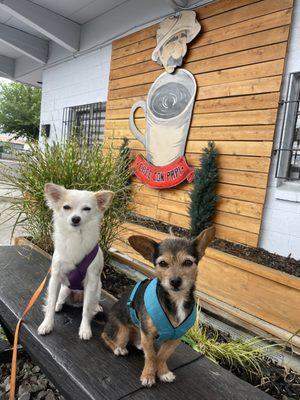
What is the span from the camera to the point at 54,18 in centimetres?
557

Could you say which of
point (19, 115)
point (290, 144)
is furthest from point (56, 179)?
point (19, 115)

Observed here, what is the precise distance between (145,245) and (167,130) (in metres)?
3.44

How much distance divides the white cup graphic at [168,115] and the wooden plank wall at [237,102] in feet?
0.37

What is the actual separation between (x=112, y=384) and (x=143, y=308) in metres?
0.28

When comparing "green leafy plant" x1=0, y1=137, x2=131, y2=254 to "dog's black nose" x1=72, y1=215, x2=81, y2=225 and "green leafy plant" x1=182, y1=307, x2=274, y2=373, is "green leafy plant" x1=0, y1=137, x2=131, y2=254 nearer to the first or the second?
"dog's black nose" x1=72, y1=215, x2=81, y2=225

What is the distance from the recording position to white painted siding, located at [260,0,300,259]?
10.2ft

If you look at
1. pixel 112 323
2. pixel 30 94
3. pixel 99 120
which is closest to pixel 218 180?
pixel 112 323

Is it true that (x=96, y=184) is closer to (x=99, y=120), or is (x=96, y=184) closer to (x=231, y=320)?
(x=231, y=320)

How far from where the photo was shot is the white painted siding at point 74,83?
18.5 feet

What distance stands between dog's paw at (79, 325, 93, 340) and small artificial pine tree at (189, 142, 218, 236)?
2494 mm

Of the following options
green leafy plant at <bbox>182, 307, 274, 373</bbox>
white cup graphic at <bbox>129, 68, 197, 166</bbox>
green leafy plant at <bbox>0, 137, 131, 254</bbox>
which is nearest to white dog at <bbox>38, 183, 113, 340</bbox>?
green leafy plant at <bbox>182, 307, 274, 373</bbox>

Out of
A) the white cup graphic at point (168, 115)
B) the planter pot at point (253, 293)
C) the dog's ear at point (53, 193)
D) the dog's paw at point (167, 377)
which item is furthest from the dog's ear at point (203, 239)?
the white cup graphic at point (168, 115)

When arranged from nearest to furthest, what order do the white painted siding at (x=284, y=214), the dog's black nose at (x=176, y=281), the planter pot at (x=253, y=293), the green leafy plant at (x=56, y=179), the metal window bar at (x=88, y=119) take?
the dog's black nose at (x=176, y=281) < the planter pot at (x=253, y=293) < the green leafy plant at (x=56, y=179) < the white painted siding at (x=284, y=214) < the metal window bar at (x=88, y=119)

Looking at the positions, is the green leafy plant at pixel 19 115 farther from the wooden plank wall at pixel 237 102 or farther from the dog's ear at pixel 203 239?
the dog's ear at pixel 203 239
